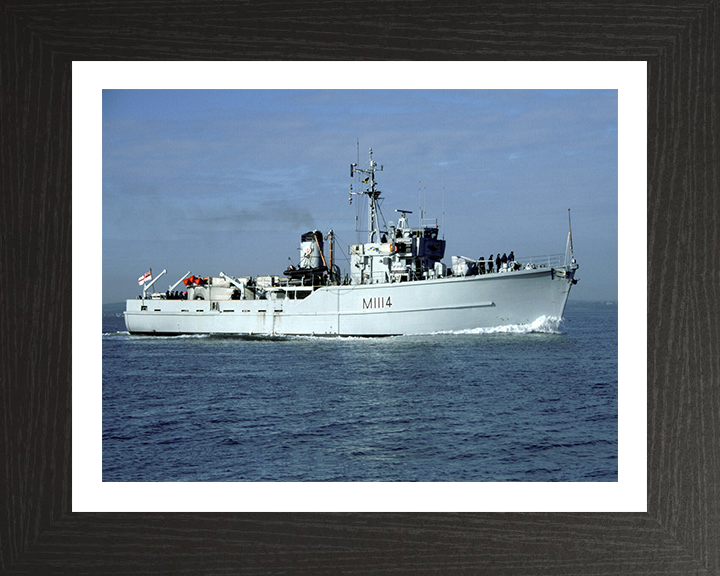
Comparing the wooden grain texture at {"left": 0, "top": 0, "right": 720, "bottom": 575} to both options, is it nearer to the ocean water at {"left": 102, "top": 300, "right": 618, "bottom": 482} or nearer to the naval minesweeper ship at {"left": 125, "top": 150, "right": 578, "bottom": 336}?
the ocean water at {"left": 102, "top": 300, "right": 618, "bottom": 482}

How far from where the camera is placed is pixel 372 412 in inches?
→ 296

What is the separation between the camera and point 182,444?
6.16 metres

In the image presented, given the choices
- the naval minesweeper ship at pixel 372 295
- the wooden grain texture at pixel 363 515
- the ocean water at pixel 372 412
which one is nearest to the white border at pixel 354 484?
the wooden grain texture at pixel 363 515

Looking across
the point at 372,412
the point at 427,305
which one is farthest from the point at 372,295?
the point at 372,412

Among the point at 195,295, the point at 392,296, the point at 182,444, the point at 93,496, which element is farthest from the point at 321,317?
the point at 93,496

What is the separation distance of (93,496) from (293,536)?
97 centimetres

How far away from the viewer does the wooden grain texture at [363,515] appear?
3.14 m

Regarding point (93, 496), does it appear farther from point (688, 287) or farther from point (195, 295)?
point (195, 295)

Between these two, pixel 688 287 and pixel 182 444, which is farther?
pixel 182 444

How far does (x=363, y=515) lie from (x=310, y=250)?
14088 mm

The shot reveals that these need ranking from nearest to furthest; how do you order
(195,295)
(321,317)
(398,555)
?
(398,555)
(321,317)
(195,295)

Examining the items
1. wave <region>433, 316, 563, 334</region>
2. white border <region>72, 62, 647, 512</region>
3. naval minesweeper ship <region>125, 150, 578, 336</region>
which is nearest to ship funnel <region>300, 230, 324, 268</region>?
naval minesweeper ship <region>125, 150, 578, 336</region>

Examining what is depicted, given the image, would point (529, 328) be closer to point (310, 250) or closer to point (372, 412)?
point (310, 250)

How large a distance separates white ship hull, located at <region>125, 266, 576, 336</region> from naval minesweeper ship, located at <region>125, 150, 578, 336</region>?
19mm
